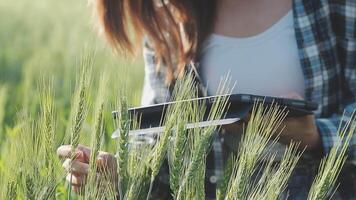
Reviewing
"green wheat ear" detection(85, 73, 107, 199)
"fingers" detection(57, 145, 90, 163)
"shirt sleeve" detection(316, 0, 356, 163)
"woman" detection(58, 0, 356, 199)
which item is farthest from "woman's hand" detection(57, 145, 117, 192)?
"shirt sleeve" detection(316, 0, 356, 163)

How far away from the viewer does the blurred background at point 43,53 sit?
3.23 meters

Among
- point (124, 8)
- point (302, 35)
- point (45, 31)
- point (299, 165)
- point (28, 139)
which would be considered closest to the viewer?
point (28, 139)

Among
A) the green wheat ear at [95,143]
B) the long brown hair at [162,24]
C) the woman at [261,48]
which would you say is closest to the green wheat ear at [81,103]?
the green wheat ear at [95,143]

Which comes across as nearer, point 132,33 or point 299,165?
point 299,165

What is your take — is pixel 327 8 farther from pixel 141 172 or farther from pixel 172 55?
pixel 141 172

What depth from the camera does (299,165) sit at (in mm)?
2059

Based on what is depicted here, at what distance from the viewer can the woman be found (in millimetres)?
2168

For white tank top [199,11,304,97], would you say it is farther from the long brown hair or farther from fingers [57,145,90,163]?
fingers [57,145,90,163]

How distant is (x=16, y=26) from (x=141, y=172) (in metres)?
4.13

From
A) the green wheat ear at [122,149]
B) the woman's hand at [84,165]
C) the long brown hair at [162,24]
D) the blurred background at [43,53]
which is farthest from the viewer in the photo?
the blurred background at [43,53]

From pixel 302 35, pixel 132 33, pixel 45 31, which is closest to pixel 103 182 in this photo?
pixel 302 35

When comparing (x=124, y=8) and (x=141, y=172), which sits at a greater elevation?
(x=124, y=8)

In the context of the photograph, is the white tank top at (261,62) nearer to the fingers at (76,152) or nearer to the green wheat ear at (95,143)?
the fingers at (76,152)

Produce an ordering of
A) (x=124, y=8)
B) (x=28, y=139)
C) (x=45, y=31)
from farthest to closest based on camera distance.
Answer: (x=45, y=31), (x=124, y=8), (x=28, y=139)
